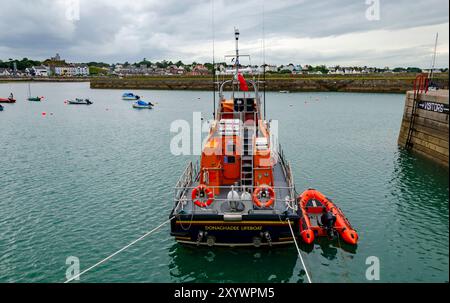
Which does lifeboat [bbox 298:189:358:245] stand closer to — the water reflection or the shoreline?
the water reflection

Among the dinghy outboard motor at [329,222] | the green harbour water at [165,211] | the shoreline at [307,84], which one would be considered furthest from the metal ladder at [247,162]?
the shoreline at [307,84]

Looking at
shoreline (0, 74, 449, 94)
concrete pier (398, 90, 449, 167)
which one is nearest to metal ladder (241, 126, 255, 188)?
concrete pier (398, 90, 449, 167)

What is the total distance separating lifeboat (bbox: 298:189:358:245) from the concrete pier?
11174mm

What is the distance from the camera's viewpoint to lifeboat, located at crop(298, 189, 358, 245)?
13662 millimetres

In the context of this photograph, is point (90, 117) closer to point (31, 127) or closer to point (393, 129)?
point (31, 127)

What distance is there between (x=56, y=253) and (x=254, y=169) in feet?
30.5

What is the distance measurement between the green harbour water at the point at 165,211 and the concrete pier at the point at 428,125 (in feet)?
4.41

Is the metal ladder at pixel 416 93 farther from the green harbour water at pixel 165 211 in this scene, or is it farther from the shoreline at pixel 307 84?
the shoreline at pixel 307 84

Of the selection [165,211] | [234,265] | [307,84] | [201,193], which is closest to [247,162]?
[201,193]

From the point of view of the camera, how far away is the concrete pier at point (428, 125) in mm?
23234

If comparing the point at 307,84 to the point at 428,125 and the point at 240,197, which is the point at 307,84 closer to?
the point at 428,125
